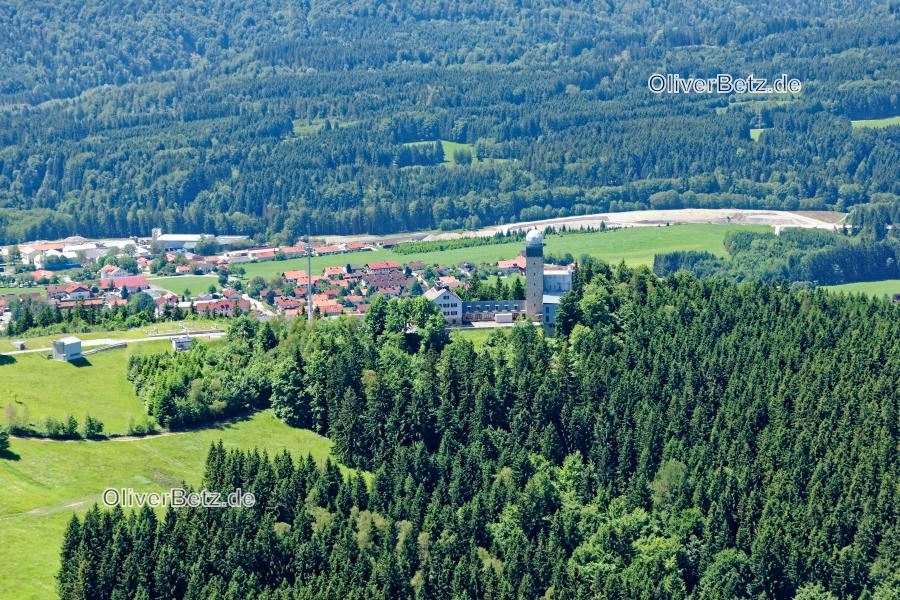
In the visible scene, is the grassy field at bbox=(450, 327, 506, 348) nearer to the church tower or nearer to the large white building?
the large white building

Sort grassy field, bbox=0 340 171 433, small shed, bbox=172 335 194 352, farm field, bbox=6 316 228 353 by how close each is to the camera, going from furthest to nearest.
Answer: small shed, bbox=172 335 194 352 < farm field, bbox=6 316 228 353 < grassy field, bbox=0 340 171 433

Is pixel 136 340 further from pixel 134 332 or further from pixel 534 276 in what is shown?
pixel 534 276

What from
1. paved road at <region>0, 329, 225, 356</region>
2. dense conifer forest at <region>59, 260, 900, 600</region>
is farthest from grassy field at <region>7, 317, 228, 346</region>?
dense conifer forest at <region>59, 260, 900, 600</region>

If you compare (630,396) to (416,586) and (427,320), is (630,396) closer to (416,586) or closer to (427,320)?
(427,320)

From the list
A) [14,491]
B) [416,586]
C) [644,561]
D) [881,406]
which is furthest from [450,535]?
[881,406]

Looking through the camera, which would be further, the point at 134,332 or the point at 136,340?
the point at 134,332

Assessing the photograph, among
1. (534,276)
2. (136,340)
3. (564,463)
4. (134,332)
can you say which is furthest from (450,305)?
(134,332)
